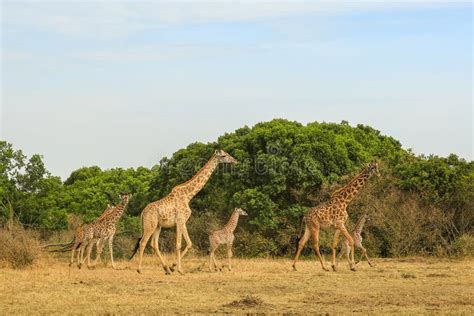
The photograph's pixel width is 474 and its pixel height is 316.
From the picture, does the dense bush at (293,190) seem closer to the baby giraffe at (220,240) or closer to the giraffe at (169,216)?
the baby giraffe at (220,240)

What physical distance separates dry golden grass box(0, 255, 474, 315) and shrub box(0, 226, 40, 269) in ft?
0.94

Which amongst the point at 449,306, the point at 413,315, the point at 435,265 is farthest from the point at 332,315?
the point at 435,265

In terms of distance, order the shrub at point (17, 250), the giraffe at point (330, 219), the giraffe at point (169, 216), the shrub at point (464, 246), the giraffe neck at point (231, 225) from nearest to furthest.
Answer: the shrub at point (17, 250)
the giraffe at point (169, 216)
the giraffe at point (330, 219)
the giraffe neck at point (231, 225)
the shrub at point (464, 246)

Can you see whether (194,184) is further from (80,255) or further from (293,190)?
(293,190)

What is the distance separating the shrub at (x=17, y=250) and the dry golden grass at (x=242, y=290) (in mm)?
286

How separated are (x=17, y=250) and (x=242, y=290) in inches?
232

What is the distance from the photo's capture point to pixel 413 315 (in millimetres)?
13680

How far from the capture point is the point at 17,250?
2036 centimetres

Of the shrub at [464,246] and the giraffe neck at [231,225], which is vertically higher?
the giraffe neck at [231,225]

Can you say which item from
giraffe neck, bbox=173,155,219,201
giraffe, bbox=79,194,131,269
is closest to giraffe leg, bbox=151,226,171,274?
giraffe neck, bbox=173,155,219,201

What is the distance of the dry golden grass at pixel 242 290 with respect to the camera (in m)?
14.5

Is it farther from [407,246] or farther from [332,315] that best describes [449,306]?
[407,246]

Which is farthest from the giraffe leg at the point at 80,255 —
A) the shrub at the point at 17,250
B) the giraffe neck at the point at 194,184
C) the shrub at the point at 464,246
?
the shrub at the point at 464,246

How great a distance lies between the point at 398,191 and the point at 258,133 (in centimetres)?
449
